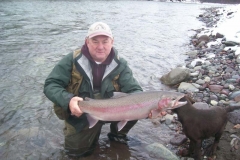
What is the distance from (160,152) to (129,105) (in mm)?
1276

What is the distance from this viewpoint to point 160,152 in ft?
13.2

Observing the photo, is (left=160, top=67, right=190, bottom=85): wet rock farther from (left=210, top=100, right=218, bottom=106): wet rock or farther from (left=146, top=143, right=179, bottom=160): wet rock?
(left=146, top=143, right=179, bottom=160): wet rock

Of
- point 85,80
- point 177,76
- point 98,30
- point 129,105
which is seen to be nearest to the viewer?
point 129,105

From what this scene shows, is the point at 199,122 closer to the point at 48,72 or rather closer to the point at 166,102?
the point at 166,102

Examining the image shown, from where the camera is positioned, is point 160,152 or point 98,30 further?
point 160,152

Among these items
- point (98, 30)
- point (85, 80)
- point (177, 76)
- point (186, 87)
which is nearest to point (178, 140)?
point (85, 80)

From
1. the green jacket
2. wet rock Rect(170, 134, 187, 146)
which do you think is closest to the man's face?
the green jacket

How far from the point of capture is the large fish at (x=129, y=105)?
3203 mm

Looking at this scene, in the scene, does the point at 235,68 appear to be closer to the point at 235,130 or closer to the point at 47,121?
the point at 235,130

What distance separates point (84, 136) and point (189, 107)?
1647 millimetres

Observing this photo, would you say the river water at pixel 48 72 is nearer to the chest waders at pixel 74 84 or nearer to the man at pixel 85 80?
the man at pixel 85 80

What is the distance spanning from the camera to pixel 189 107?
361cm

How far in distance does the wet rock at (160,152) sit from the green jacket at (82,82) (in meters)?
1.06

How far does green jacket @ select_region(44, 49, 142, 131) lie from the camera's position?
11.3 ft
